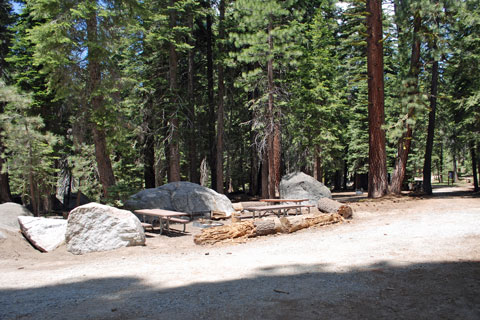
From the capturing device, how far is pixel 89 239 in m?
8.68

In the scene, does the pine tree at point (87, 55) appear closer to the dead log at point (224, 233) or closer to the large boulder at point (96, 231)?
the large boulder at point (96, 231)

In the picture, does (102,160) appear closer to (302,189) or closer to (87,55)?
(87,55)

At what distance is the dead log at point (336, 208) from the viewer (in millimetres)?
11047

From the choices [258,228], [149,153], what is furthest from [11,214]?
[149,153]

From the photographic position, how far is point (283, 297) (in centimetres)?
413

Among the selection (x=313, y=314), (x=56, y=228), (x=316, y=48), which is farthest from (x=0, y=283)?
(x=316, y=48)

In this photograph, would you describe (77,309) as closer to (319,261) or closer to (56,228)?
(319,261)

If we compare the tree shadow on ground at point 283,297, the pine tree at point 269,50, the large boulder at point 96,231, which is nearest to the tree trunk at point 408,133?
the pine tree at point 269,50

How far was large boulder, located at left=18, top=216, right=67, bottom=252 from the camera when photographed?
9242mm

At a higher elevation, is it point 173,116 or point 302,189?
point 173,116

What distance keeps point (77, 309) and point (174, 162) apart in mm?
13583

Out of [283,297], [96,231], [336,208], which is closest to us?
[283,297]

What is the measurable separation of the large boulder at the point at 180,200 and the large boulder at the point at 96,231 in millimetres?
3837

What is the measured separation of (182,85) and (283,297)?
18.7m
